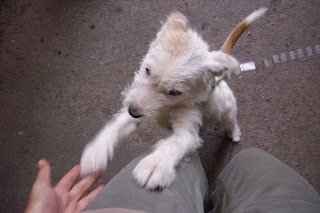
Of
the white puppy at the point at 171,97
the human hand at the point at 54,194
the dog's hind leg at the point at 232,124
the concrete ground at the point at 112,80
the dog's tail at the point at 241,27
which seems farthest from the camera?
the concrete ground at the point at 112,80

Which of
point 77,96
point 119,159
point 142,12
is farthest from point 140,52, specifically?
point 119,159

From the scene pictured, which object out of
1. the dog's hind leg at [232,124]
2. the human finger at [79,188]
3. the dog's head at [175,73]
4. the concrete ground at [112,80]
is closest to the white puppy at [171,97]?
the dog's head at [175,73]

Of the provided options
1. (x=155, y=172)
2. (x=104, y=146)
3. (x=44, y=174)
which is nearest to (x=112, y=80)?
(x=104, y=146)

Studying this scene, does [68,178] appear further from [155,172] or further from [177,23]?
[177,23]

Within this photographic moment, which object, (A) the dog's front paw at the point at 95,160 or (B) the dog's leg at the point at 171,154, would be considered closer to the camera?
(B) the dog's leg at the point at 171,154

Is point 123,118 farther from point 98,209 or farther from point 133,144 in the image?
point 133,144

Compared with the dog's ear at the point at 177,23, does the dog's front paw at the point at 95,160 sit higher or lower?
lower

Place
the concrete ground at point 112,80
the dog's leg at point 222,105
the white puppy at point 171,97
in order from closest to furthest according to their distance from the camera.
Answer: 1. the white puppy at point 171,97
2. the dog's leg at point 222,105
3. the concrete ground at point 112,80

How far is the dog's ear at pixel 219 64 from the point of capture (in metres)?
1.36

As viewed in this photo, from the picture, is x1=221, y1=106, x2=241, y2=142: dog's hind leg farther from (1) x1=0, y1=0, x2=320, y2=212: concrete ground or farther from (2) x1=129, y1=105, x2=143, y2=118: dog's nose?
(2) x1=129, y1=105, x2=143, y2=118: dog's nose

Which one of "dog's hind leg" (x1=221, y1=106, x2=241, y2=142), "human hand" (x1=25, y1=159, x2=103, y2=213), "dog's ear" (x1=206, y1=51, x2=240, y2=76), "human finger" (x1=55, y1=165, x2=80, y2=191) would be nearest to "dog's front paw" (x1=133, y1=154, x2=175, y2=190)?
"human hand" (x1=25, y1=159, x2=103, y2=213)

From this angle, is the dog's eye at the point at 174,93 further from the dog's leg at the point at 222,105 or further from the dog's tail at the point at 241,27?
the dog's tail at the point at 241,27

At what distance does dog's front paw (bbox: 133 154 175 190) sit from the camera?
126 centimetres

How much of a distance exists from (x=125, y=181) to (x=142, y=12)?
6.49ft
